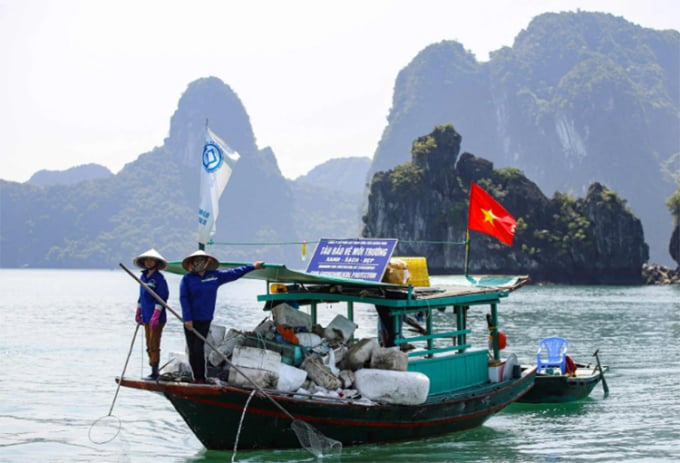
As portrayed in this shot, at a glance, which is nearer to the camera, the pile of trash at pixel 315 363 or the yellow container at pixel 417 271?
the pile of trash at pixel 315 363

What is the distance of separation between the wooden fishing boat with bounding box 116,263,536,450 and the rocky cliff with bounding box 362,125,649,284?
83.7m

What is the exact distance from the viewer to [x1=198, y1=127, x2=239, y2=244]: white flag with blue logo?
1026cm

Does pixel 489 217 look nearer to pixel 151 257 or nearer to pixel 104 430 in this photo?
pixel 151 257

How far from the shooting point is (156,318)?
979 centimetres

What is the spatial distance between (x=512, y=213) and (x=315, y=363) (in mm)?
94183

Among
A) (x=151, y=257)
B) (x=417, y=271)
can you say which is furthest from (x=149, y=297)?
(x=417, y=271)

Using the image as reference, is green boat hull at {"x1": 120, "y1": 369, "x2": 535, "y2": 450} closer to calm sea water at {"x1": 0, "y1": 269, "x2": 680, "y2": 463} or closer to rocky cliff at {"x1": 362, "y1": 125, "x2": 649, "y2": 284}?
calm sea water at {"x1": 0, "y1": 269, "x2": 680, "y2": 463}

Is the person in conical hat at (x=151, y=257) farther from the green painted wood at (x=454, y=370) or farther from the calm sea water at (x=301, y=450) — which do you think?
the green painted wood at (x=454, y=370)

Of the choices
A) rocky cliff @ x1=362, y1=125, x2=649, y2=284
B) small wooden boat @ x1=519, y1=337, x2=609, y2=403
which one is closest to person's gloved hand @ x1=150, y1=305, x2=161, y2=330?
small wooden boat @ x1=519, y1=337, x2=609, y2=403

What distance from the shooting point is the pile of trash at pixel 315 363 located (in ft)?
32.4

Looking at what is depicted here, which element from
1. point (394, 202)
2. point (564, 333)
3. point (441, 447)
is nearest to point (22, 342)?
point (564, 333)

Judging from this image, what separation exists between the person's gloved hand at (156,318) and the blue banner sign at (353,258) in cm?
219

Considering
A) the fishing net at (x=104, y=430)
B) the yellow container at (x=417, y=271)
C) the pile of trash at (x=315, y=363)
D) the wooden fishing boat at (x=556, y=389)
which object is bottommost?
the fishing net at (x=104, y=430)

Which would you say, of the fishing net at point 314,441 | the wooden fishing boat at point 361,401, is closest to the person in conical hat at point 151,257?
the wooden fishing boat at point 361,401
